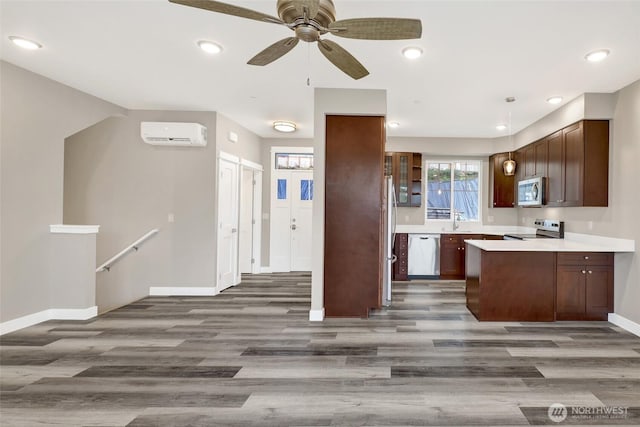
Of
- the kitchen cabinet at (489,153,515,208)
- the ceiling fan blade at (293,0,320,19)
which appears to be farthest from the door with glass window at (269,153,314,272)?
the ceiling fan blade at (293,0,320,19)

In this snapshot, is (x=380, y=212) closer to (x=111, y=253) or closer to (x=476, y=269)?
(x=476, y=269)

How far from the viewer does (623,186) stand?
3.81 meters

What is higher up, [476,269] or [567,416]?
[476,269]

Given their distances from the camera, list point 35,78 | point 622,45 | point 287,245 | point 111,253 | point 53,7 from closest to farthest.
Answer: point 53,7
point 622,45
point 35,78
point 111,253
point 287,245

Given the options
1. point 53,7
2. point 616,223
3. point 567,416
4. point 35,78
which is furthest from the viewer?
point 616,223

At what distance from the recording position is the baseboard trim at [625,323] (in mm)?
3570

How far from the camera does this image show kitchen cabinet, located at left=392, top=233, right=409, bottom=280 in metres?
6.20

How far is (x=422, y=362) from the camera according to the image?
282 cm

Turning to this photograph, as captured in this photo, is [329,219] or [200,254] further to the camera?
[200,254]

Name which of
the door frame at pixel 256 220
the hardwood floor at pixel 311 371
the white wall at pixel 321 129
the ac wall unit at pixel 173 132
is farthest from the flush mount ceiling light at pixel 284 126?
the hardwood floor at pixel 311 371

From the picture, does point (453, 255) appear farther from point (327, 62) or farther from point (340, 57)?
point (340, 57)

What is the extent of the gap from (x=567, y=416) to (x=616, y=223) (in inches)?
112

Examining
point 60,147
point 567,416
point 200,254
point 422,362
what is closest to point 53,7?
point 60,147

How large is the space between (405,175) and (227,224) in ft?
11.4
